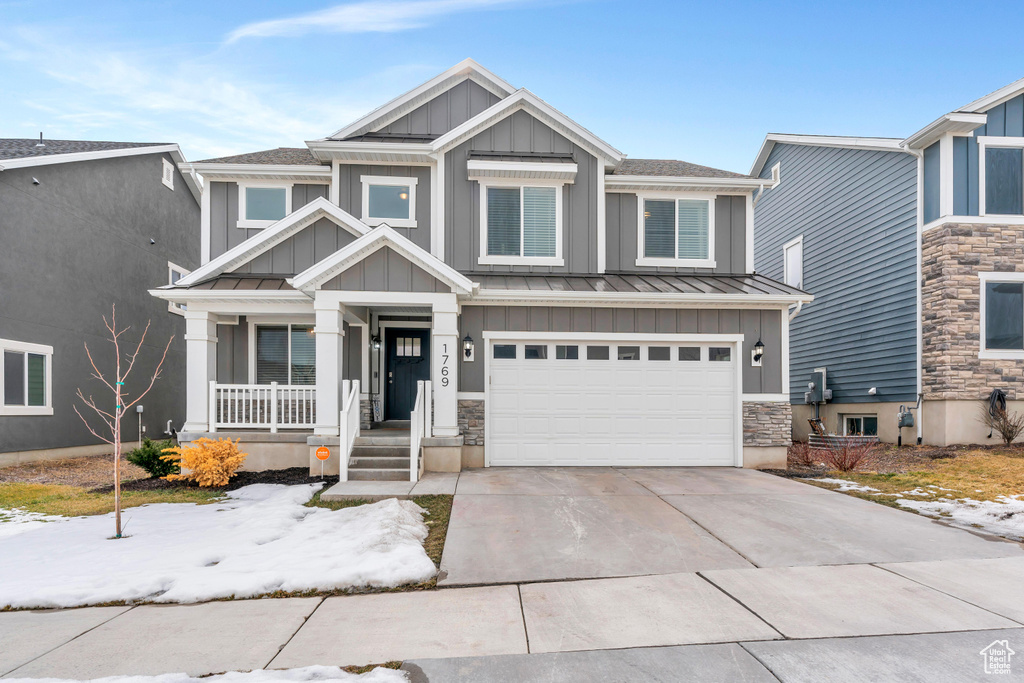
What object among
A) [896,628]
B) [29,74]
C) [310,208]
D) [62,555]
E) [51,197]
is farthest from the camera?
[29,74]

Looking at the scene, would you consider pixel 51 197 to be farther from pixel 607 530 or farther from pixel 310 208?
pixel 607 530

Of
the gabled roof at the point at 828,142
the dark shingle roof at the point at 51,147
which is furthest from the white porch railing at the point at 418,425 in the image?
the gabled roof at the point at 828,142

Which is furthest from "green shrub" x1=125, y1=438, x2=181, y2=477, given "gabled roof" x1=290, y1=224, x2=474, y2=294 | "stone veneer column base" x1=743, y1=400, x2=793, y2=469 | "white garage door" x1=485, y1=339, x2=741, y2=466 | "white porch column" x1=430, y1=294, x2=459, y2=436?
"stone veneer column base" x1=743, y1=400, x2=793, y2=469

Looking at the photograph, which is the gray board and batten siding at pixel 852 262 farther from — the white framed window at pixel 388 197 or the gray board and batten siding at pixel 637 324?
the white framed window at pixel 388 197

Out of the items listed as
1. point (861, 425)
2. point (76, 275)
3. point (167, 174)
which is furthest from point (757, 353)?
point (167, 174)

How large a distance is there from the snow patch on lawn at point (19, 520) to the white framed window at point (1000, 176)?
660 inches

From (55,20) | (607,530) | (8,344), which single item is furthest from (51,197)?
(607,530)

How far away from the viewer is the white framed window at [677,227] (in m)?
11.8

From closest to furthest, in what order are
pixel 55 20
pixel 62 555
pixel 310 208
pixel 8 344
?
pixel 62 555
pixel 310 208
pixel 8 344
pixel 55 20

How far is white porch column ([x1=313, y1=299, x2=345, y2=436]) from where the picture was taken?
915cm

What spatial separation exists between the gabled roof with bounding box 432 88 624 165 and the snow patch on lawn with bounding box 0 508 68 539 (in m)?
8.49

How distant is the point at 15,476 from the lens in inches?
402

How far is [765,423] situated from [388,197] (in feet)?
28.5

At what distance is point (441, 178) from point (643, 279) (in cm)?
457
